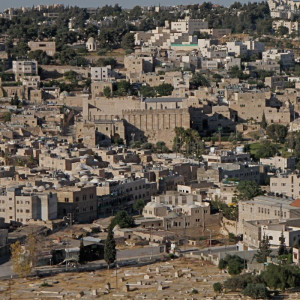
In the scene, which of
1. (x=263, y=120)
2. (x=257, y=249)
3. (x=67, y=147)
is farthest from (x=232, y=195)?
(x=263, y=120)

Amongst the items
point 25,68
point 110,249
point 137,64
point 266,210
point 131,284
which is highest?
point 137,64

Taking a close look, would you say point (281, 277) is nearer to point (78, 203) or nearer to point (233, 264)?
point (233, 264)

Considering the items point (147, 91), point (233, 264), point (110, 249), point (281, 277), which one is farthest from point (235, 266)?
point (147, 91)

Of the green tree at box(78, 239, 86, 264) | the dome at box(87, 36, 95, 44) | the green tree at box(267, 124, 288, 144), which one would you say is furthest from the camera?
the dome at box(87, 36, 95, 44)

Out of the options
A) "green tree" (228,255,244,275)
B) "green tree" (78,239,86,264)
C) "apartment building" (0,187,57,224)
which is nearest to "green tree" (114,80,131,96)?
"apartment building" (0,187,57,224)

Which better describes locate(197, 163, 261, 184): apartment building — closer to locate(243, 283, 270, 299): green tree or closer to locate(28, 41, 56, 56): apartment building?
locate(243, 283, 270, 299): green tree
